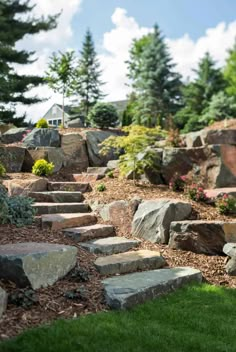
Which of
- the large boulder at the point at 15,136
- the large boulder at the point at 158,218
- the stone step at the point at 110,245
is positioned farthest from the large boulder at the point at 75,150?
the stone step at the point at 110,245

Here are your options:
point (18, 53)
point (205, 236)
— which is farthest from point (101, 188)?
point (18, 53)

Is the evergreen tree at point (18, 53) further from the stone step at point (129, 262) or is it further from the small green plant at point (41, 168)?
the stone step at point (129, 262)

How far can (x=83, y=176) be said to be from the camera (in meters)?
7.83

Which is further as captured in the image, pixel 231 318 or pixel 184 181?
pixel 184 181

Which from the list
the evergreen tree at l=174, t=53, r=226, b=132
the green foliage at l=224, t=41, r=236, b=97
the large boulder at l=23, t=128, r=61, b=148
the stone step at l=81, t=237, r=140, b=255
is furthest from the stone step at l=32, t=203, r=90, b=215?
the green foliage at l=224, t=41, r=236, b=97

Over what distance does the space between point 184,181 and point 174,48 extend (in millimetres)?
17921

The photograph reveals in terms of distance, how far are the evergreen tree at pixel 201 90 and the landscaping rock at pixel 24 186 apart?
14.8 m

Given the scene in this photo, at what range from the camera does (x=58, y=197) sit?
622 cm

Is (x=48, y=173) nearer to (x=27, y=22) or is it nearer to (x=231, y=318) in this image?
(x=231, y=318)

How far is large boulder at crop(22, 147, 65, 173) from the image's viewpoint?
831 centimetres

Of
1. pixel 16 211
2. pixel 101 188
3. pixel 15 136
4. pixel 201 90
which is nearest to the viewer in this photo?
pixel 16 211

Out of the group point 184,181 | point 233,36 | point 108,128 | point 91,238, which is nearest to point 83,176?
point 184,181

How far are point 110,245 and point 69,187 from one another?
2583 mm

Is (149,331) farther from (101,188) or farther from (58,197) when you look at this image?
(101,188)
